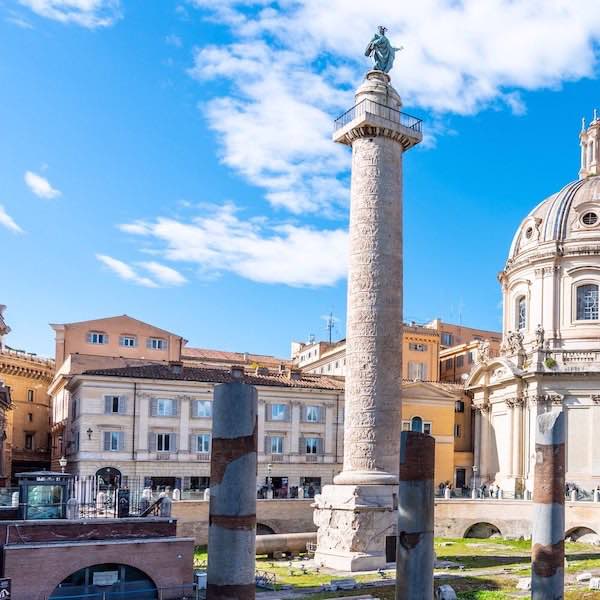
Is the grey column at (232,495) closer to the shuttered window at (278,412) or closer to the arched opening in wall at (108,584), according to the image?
the arched opening in wall at (108,584)

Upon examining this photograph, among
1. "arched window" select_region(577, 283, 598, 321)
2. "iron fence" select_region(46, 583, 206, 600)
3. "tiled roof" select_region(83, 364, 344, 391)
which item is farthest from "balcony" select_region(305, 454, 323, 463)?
"iron fence" select_region(46, 583, 206, 600)

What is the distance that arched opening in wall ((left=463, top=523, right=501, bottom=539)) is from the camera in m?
45.9

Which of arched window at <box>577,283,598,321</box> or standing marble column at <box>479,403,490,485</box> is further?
standing marble column at <box>479,403,490,485</box>

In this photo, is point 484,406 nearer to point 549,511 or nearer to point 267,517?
point 267,517

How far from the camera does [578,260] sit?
53688mm

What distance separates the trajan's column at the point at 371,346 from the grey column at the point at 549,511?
51.4 ft

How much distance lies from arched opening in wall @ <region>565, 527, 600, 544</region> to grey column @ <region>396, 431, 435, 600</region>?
30.2 meters

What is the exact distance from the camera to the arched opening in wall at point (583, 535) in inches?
1668

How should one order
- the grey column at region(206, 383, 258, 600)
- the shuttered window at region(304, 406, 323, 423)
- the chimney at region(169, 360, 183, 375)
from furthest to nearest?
the shuttered window at region(304, 406, 323, 423), the chimney at region(169, 360, 183, 375), the grey column at region(206, 383, 258, 600)

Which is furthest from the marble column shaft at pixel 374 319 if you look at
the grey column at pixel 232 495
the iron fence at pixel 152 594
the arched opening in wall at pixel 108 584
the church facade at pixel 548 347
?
the grey column at pixel 232 495

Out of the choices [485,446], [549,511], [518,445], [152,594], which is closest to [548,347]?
[518,445]

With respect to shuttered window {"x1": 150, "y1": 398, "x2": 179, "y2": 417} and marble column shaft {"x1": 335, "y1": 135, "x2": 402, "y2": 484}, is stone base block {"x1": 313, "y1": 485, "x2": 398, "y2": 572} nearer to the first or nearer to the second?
marble column shaft {"x1": 335, "y1": 135, "x2": 402, "y2": 484}

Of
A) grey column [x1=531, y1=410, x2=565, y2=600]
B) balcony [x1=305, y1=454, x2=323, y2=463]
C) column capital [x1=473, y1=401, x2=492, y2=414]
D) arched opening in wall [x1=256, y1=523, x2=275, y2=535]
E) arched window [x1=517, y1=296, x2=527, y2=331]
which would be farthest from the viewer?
column capital [x1=473, y1=401, x2=492, y2=414]

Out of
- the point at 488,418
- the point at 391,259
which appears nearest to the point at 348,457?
the point at 391,259
